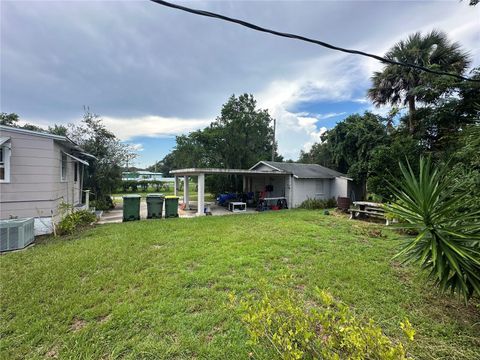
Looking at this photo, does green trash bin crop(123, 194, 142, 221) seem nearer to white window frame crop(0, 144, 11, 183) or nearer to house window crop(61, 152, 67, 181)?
house window crop(61, 152, 67, 181)

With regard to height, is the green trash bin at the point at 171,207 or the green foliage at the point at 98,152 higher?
the green foliage at the point at 98,152

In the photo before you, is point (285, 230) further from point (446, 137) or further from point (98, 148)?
point (98, 148)


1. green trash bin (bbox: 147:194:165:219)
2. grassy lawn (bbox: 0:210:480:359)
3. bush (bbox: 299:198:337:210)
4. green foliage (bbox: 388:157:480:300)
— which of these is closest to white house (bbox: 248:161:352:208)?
bush (bbox: 299:198:337:210)

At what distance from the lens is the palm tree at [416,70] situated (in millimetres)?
11359

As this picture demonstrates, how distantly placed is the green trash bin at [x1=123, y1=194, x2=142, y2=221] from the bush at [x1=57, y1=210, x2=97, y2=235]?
1438 mm

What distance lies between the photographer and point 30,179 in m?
7.03

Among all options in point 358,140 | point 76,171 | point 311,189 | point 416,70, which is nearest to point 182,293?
point 76,171

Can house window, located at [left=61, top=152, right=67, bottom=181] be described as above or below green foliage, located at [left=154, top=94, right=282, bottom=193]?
below

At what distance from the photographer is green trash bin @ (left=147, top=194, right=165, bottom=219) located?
10828 millimetres

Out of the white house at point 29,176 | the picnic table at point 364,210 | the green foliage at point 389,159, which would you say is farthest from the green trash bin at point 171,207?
the green foliage at point 389,159

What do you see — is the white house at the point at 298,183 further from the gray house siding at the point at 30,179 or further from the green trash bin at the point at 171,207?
the gray house siding at the point at 30,179

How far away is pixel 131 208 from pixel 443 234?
10.9m

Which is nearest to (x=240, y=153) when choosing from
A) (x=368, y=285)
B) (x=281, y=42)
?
(x=281, y=42)

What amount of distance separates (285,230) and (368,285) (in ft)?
13.3
